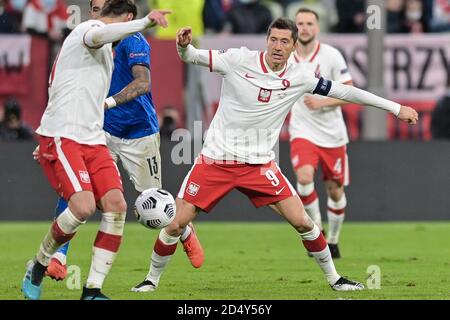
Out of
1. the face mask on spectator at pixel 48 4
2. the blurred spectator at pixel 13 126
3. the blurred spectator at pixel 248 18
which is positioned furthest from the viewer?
the blurred spectator at pixel 248 18

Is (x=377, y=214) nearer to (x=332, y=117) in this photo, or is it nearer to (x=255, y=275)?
(x=332, y=117)

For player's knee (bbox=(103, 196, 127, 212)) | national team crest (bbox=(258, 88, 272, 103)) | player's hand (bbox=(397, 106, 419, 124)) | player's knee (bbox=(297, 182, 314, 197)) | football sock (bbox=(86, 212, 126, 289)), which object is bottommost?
player's knee (bbox=(297, 182, 314, 197))

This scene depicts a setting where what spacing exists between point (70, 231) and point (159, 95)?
8.98 meters

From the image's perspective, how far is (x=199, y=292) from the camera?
34.8 feet

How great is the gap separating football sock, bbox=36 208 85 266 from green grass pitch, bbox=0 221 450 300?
1.58ft

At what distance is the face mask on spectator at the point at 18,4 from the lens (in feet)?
63.1

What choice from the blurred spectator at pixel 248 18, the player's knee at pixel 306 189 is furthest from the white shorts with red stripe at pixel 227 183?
the blurred spectator at pixel 248 18

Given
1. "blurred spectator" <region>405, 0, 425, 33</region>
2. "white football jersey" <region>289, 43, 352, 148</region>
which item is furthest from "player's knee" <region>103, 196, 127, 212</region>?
"blurred spectator" <region>405, 0, 425, 33</region>

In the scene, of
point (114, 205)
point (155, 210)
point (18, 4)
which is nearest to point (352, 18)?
point (18, 4)

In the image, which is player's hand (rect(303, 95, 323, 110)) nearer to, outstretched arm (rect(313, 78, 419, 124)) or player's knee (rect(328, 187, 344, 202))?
player's knee (rect(328, 187, 344, 202))

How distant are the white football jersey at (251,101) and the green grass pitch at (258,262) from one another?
115 centimetres

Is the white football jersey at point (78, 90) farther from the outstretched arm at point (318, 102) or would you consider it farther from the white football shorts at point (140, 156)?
the outstretched arm at point (318, 102)

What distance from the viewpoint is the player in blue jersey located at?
37.0 feet
